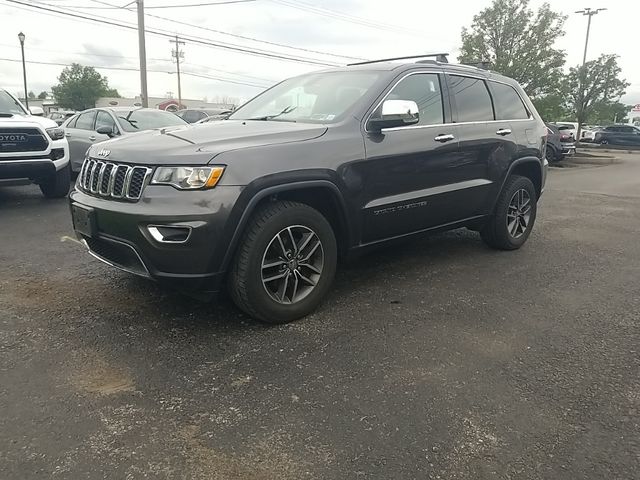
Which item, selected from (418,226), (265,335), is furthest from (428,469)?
(418,226)

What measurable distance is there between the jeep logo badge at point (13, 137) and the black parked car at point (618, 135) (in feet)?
112

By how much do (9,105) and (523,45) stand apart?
770 inches

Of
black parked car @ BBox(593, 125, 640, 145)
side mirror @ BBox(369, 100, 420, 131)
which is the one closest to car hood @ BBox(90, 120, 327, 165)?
side mirror @ BBox(369, 100, 420, 131)

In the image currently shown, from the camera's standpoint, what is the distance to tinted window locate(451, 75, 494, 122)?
477cm

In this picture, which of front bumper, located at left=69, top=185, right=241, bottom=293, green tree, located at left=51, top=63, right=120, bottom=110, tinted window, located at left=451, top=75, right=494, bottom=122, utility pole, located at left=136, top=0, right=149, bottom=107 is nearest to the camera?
front bumper, located at left=69, top=185, right=241, bottom=293

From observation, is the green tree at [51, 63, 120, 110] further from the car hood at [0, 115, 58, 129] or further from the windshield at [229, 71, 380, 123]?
the windshield at [229, 71, 380, 123]

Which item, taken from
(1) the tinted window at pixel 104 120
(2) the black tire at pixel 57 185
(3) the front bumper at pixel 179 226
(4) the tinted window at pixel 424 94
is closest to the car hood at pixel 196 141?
(3) the front bumper at pixel 179 226

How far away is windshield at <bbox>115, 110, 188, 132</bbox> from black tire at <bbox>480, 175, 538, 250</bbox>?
18.8 ft

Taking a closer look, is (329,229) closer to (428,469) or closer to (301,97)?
(301,97)

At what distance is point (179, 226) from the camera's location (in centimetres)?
313

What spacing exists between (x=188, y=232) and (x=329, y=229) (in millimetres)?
1028

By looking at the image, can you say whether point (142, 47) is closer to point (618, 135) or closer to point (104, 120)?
point (104, 120)

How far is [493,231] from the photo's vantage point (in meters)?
5.43

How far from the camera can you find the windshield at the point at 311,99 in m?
4.09
